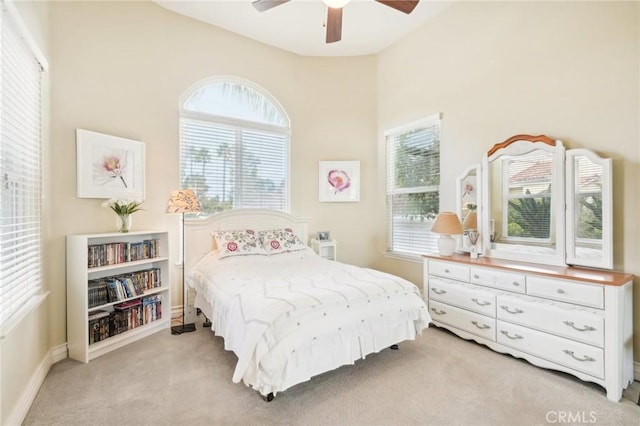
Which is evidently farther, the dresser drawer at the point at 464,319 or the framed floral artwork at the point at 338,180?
the framed floral artwork at the point at 338,180

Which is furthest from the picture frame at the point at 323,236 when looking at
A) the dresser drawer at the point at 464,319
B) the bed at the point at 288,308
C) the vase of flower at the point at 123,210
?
the vase of flower at the point at 123,210

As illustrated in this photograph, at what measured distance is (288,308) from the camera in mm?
1961

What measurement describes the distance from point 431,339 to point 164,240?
9.47ft

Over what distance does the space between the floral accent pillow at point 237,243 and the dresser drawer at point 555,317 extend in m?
2.44

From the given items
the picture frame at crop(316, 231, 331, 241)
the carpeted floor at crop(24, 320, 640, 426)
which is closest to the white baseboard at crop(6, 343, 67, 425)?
the carpeted floor at crop(24, 320, 640, 426)

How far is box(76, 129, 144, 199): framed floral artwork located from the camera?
2816mm

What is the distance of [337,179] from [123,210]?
2732 millimetres

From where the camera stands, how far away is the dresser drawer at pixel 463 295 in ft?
8.83

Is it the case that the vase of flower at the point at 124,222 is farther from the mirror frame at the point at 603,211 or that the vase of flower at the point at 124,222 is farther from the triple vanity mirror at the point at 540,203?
the mirror frame at the point at 603,211

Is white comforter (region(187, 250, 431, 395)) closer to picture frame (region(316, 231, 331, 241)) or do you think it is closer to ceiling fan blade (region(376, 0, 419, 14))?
picture frame (region(316, 231, 331, 241))

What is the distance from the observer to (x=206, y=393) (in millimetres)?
2088

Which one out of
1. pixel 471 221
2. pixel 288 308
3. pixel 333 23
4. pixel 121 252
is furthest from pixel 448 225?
pixel 121 252

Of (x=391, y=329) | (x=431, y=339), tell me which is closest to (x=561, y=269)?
(x=431, y=339)

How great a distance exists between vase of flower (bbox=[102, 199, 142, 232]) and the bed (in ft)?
1.99
